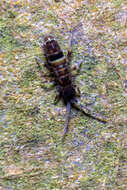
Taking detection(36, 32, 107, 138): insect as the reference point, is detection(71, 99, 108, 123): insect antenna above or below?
below

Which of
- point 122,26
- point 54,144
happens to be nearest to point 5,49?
point 54,144

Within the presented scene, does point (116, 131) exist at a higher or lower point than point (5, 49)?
lower

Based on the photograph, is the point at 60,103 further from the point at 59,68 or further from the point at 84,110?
the point at 59,68

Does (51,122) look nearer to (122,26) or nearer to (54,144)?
(54,144)

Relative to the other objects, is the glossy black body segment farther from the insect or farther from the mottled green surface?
the mottled green surface

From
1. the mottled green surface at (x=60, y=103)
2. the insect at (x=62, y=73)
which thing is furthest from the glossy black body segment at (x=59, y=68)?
the mottled green surface at (x=60, y=103)

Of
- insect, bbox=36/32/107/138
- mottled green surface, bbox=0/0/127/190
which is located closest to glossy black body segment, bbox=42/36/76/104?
insect, bbox=36/32/107/138

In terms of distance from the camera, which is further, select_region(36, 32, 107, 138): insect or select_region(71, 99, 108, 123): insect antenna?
select_region(71, 99, 108, 123): insect antenna
